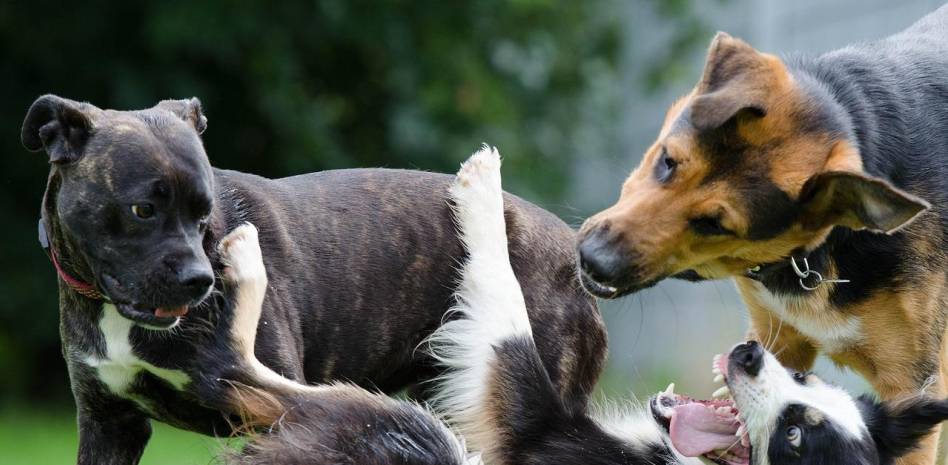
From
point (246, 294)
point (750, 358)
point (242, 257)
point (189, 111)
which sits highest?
point (189, 111)

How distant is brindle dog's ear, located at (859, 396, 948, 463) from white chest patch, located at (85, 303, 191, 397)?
8.91ft

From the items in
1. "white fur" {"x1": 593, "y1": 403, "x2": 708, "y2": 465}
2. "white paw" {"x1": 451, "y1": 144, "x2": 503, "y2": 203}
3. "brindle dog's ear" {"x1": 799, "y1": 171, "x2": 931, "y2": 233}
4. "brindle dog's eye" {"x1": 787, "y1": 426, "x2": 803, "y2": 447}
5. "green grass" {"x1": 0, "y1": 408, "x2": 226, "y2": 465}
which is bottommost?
"green grass" {"x1": 0, "y1": 408, "x2": 226, "y2": 465}

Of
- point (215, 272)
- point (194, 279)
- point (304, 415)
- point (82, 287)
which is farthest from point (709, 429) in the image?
point (82, 287)

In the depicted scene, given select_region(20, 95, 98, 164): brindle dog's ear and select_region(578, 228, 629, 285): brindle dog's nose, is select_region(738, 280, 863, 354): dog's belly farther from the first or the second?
select_region(20, 95, 98, 164): brindle dog's ear

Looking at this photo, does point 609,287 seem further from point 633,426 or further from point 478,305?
point 633,426

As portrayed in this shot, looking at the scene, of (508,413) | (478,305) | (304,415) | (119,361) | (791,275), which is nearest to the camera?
(119,361)

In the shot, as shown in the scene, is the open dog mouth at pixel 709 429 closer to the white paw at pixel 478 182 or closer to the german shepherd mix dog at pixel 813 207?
the german shepherd mix dog at pixel 813 207

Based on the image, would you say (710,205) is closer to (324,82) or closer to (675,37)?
(324,82)

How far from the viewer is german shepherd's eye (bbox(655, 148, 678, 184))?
16.7ft

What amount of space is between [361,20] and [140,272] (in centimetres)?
975

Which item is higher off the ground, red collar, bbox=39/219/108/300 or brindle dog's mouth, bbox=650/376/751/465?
red collar, bbox=39/219/108/300

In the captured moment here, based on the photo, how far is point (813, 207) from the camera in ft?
16.3

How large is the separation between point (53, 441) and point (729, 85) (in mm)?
9212

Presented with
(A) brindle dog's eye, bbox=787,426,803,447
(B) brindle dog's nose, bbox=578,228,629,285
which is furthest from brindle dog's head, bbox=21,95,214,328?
(A) brindle dog's eye, bbox=787,426,803,447
